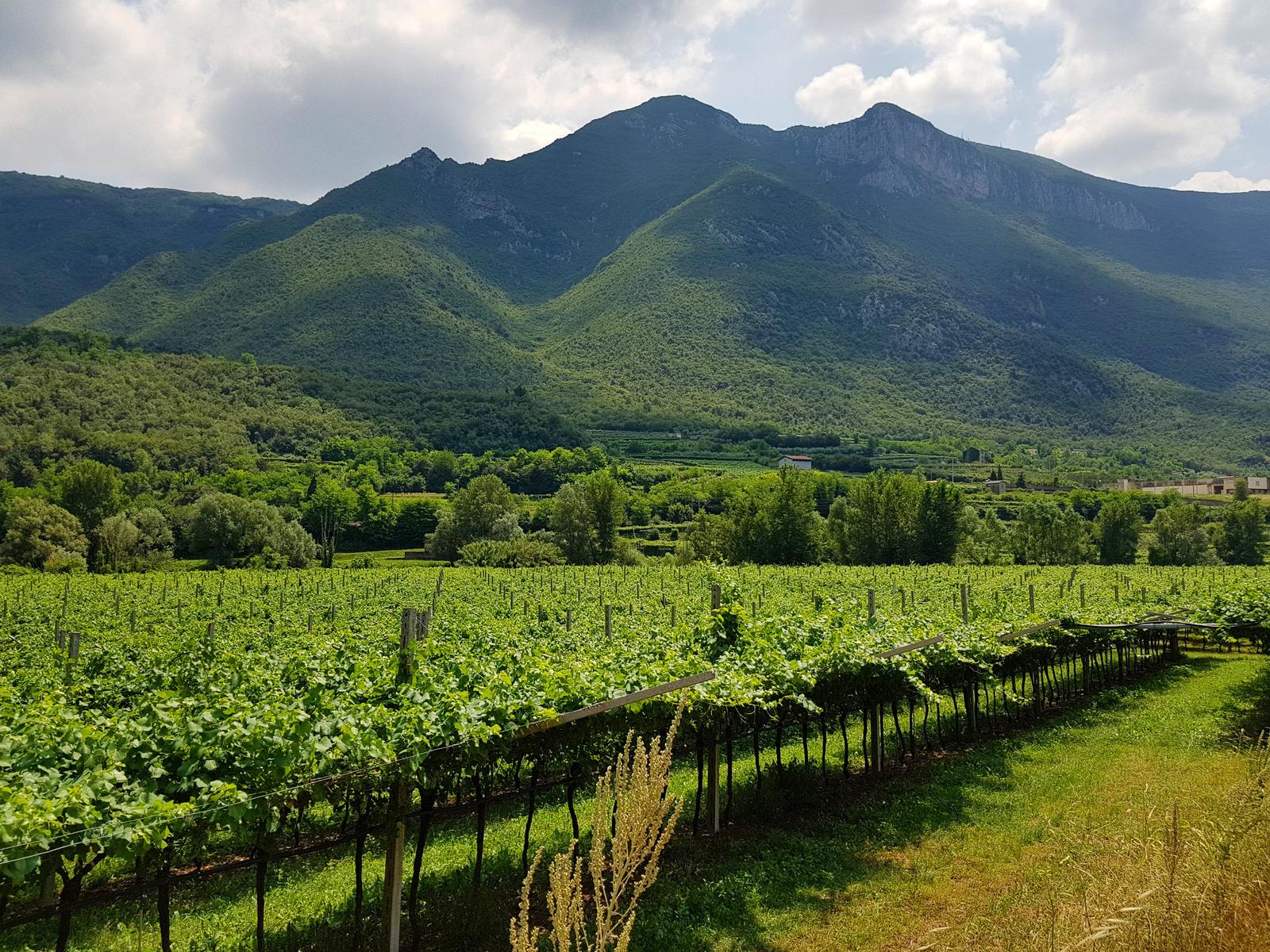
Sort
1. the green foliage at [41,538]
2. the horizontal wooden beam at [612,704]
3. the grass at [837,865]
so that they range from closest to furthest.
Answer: the grass at [837,865] → the horizontal wooden beam at [612,704] → the green foliage at [41,538]

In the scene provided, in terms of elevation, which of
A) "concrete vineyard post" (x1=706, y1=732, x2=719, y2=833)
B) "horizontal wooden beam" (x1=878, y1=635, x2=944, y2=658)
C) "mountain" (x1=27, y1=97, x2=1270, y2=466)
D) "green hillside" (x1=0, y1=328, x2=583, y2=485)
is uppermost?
"mountain" (x1=27, y1=97, x2=1270, y2=466)

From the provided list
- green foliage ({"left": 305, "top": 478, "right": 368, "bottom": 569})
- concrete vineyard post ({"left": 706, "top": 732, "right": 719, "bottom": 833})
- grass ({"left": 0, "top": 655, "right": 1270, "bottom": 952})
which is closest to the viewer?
grass ({"left": 0, "top": 655, "right": 1270, "bottom": 952})

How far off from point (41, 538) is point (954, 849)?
209 feet

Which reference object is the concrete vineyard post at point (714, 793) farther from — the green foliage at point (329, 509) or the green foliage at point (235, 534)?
the green foliage at point (329, 509)

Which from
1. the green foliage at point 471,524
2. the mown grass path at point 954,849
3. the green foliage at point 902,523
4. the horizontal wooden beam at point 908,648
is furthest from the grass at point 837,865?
the green foliage at point 471,524

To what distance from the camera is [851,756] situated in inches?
496

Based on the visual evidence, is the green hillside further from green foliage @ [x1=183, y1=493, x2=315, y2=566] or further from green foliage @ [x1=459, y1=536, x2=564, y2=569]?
green foliage @ [x1=459, y1=536, x2=564, y2=569]

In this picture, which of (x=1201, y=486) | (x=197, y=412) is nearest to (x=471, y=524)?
(x=197, y=412)

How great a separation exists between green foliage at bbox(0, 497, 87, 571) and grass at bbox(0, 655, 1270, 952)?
179ft

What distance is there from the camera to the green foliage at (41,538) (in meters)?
52.1

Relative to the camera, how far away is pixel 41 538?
175 ft

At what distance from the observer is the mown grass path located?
6344mm

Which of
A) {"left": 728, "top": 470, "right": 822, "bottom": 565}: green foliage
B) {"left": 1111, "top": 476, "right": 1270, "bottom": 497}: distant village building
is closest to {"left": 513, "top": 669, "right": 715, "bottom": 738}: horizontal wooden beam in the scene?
{"left": 728, "top": 470, "right": 822, "bottom": 565}: green foliage

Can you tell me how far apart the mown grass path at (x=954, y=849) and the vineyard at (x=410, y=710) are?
2.94ft
